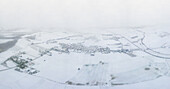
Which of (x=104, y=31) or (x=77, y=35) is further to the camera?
(x=104, y=31)

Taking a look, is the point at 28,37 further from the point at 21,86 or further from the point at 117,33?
the point at 21,86

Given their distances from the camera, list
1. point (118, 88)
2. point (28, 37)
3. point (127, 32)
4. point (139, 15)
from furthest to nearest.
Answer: point (139, 15), point (127, 32), point (28, 37), point (118, 88)

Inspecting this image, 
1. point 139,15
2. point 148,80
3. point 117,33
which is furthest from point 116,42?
point 139,15

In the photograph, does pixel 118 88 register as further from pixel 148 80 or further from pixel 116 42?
pixel 116 42

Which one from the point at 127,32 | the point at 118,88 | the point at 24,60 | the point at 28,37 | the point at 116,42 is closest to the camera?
the point at 118,88

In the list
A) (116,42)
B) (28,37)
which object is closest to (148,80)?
(116,42)

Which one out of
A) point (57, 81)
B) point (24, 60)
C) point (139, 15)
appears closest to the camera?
point (57, 81)
